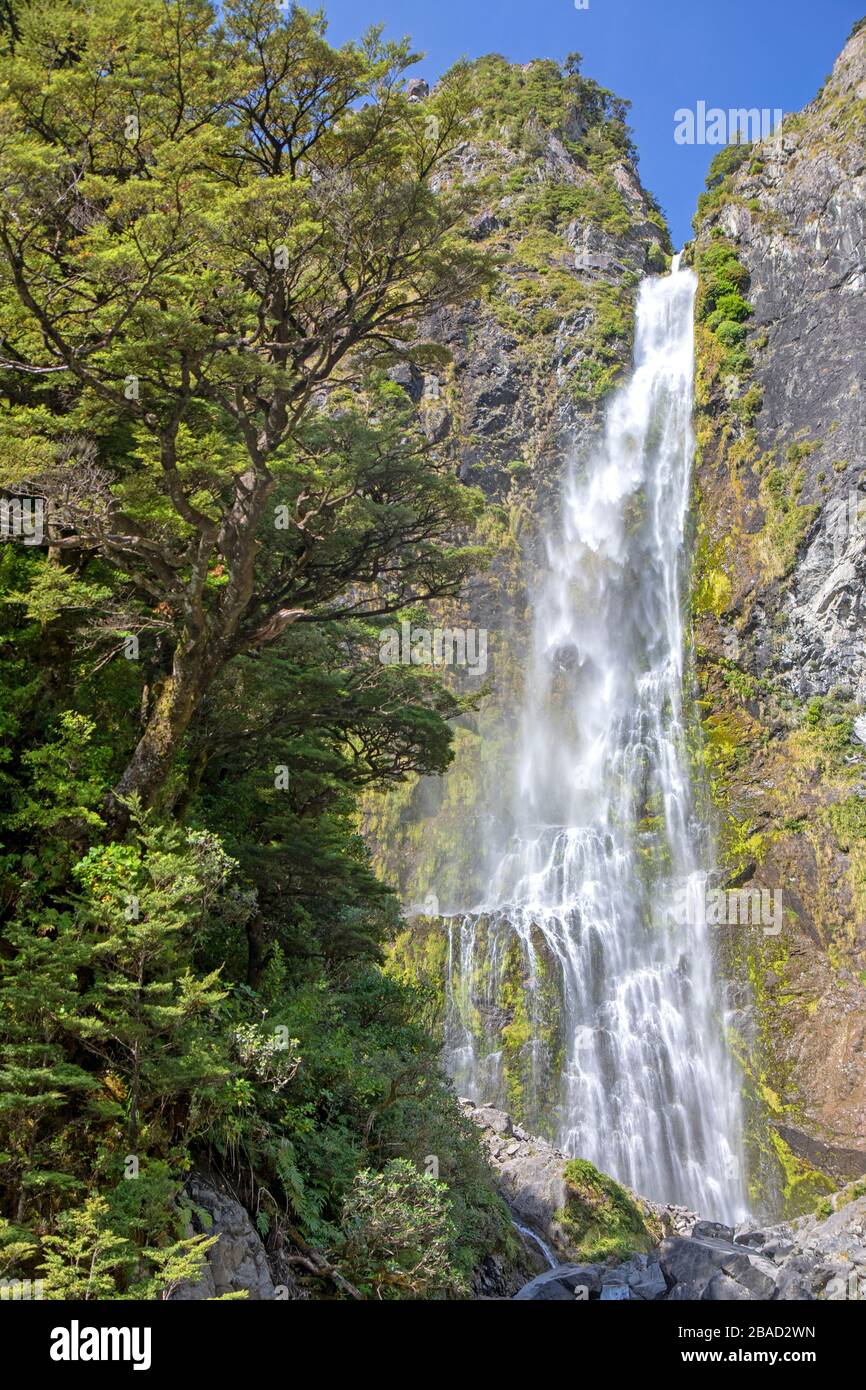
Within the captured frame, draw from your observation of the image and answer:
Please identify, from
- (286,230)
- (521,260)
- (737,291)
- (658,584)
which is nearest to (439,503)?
(286,230)

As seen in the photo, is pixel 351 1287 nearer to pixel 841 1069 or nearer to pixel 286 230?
pixel 286 230

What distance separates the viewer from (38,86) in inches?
327

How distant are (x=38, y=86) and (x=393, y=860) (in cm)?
3341

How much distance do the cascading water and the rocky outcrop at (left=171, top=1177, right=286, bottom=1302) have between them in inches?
837

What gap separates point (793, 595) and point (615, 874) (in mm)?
11111

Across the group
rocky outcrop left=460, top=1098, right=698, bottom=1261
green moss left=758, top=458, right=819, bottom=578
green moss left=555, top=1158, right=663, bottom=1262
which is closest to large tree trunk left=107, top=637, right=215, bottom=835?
rocky outcrop left=460, top=1098, right=698, bottom=1261

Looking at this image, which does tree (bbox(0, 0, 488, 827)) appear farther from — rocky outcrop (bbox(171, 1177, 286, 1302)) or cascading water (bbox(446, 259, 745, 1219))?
cascading water (bbox(446, 259, 745, 1219))

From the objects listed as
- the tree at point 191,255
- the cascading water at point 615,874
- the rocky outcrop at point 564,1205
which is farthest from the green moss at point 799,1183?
the tree at point 191,255

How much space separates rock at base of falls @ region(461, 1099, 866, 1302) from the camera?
1298cm

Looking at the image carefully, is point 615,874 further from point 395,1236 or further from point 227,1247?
point 227,1247

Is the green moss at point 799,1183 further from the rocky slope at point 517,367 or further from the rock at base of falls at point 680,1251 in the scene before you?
the rocky slope at point 517,367

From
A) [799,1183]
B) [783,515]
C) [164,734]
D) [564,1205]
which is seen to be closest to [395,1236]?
[164,734]

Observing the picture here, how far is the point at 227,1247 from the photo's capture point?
7219mm

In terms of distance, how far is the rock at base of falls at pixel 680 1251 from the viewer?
1298 cm
